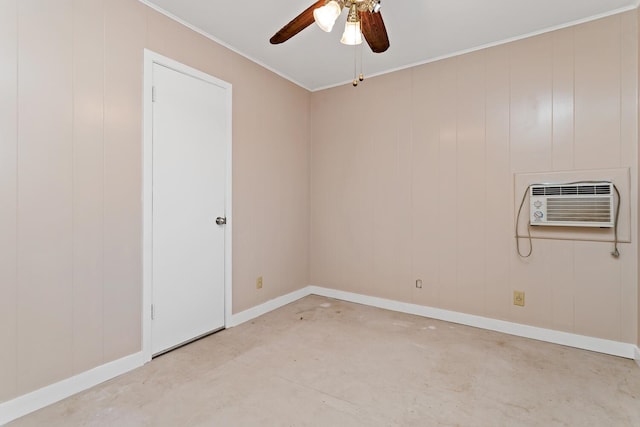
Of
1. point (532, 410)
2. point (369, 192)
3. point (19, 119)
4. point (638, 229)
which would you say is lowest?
point (532, 410)

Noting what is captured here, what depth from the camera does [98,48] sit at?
6.69ft

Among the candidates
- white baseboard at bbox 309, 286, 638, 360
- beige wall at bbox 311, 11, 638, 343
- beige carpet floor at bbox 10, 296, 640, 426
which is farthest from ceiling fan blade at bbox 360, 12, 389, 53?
white baseboard at bbox 309, 286, 638, 360

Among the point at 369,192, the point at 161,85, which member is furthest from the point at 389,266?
the point at 161,85

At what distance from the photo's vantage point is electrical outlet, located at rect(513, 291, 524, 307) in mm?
2785

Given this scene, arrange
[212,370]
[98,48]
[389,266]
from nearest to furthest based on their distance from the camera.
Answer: [98,48], [212,370], [389,266]

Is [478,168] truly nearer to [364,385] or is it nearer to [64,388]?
[364,385]

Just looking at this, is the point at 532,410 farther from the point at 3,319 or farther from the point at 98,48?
the point at 98,48

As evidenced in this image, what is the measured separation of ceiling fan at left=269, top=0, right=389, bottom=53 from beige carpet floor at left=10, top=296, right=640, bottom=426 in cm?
206

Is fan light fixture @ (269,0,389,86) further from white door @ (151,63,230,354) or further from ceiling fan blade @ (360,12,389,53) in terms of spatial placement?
white door @ (151,63,230,354)

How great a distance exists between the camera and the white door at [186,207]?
239cm

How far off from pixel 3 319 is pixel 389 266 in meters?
3.00

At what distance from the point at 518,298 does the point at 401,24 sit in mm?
2470

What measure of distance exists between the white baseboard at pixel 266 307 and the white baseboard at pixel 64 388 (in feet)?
2.97

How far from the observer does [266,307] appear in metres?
3.38
